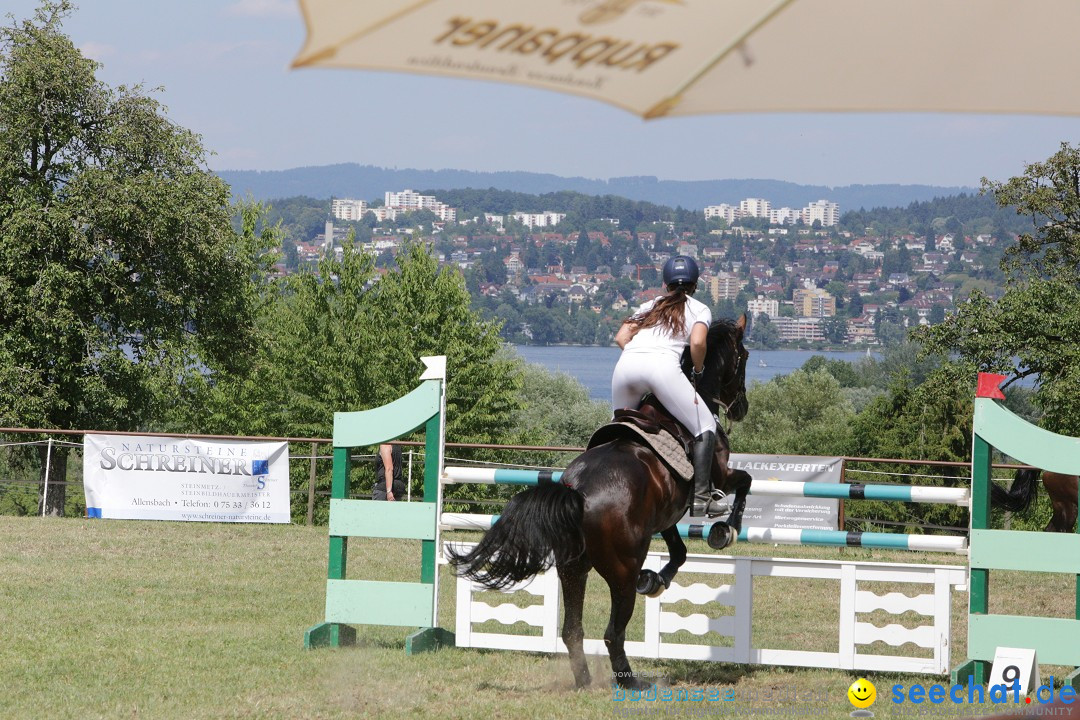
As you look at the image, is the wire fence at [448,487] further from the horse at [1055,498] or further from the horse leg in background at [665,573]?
the horse leg in background at [665,573]

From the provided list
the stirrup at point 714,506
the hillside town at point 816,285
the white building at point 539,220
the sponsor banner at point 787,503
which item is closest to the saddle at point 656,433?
the stirrup at point 714,506

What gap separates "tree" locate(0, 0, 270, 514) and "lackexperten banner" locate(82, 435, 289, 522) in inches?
369

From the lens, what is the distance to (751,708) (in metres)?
5.46

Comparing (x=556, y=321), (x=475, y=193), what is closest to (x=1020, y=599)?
(x=475, y=193)

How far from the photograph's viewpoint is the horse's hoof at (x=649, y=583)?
590 cm

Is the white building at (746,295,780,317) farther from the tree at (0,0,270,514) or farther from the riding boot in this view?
the riding boot

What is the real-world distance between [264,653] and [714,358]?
10.3 feet

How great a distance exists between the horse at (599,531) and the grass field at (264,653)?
44 cm

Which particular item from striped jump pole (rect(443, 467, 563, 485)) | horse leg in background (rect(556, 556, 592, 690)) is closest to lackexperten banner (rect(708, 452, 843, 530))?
striped jump pole (rect(443, 467, 563, 485))

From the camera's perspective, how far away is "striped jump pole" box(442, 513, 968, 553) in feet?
21.0

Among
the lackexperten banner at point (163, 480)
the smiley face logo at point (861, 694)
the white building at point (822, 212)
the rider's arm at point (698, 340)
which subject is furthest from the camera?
the white building at point (822, 212)

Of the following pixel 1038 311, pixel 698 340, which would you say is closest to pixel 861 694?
pixel 698 340

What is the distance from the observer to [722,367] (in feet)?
21.1

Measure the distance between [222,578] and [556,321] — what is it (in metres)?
96.7
